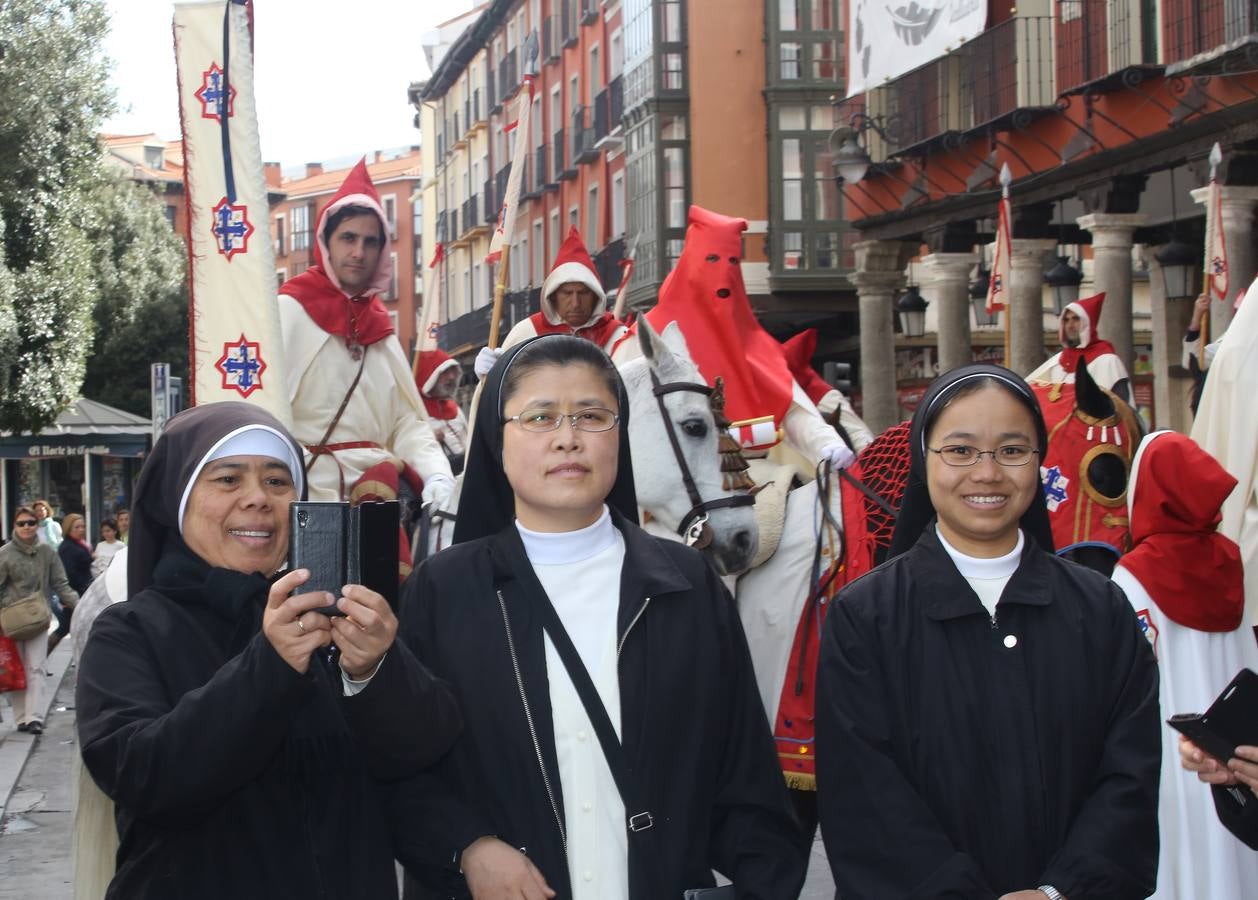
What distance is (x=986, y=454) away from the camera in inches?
141

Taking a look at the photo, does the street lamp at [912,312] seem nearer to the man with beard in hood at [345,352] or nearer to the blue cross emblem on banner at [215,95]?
the man with beard in hood at [345,352]

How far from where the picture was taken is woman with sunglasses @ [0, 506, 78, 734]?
1395cm

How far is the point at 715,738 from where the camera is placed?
10.9 ft

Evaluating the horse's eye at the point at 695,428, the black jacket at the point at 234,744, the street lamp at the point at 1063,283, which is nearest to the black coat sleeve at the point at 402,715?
the black jacket at the point at 234,744

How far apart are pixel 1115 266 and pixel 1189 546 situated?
14.8m

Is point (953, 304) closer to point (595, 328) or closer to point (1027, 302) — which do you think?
point (1027, 302)

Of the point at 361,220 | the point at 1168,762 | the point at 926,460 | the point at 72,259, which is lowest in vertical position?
the point at 1168,762

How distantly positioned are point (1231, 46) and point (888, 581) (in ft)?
43.4

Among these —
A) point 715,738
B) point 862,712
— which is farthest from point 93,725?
point 862,712

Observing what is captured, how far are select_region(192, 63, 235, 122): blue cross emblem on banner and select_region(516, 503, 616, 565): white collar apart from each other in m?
3.06

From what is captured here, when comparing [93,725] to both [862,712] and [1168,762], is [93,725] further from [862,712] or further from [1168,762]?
[1168,762]

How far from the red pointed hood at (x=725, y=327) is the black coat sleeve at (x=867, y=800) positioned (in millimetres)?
4013

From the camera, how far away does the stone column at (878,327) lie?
26.8 meters

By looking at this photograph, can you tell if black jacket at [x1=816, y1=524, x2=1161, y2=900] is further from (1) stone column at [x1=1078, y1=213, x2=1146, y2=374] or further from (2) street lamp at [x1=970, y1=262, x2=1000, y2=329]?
(2) street lamp at [x1=970, y1=262, x2=1000, y2=329]
